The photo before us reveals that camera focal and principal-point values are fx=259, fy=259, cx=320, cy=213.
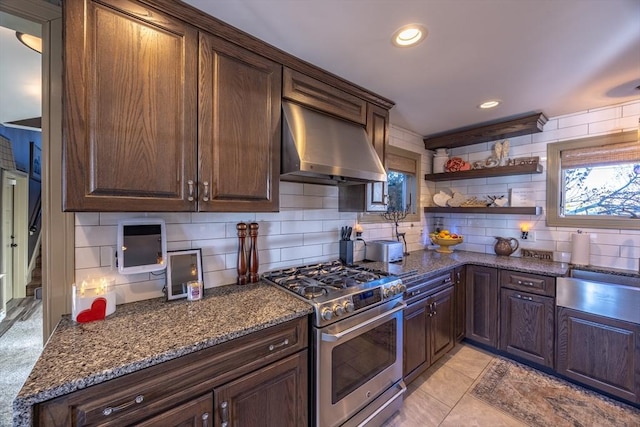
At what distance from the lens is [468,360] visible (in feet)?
8.01

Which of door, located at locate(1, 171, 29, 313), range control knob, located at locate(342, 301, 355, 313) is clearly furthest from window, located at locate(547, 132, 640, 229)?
door, located at locate(1, 171, 29, 313)

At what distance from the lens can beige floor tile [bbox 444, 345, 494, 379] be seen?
2.29m

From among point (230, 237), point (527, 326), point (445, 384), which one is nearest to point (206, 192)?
point (230, 237)

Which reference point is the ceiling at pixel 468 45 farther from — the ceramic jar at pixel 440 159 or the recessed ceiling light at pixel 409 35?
the ceramic jar at pixel 440 159

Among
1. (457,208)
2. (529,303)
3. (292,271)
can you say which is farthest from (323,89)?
(529,303)

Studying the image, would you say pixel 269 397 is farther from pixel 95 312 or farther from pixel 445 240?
pixel 445 240

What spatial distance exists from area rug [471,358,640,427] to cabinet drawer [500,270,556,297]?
0.71 metres

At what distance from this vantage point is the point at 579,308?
2.02m

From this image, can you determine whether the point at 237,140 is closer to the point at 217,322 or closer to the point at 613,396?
the point at 217,322

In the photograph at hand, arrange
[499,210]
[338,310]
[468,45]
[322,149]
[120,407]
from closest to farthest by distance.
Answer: [120,407], [338,310], [468,45], [322,149], [499,210]

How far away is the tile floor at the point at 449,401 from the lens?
175 centimetres

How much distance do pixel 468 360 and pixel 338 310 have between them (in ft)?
6.15

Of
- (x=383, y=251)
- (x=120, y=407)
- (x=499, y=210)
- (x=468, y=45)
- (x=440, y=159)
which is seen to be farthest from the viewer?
(x=440, y=159)

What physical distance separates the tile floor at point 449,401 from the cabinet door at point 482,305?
0.20 m
